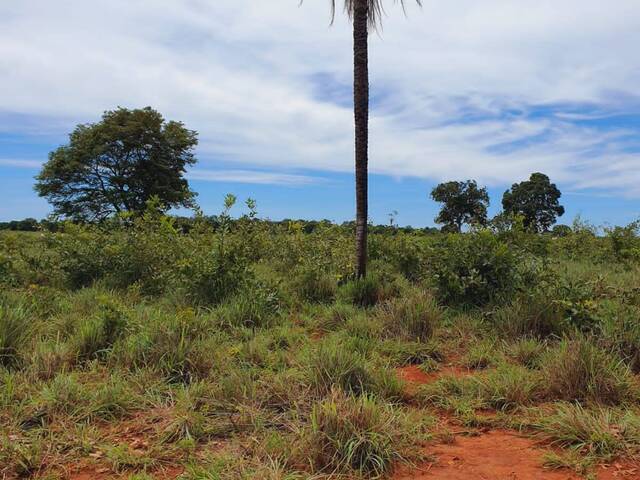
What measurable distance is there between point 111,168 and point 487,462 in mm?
31071

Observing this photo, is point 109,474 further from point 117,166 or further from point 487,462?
point 117,166

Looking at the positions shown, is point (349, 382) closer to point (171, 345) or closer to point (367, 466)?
point (367, 466)

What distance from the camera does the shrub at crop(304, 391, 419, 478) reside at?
10.2 feet

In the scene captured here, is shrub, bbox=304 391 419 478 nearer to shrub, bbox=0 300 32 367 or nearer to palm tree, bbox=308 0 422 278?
shrub, bbox=0 300 32 367

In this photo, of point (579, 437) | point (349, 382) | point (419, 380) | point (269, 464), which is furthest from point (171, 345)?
point (579, 437)

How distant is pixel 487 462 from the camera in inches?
129

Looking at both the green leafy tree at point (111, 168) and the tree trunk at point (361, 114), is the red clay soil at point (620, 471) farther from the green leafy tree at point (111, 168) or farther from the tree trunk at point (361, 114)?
the green leafy tree at point (111, 168)

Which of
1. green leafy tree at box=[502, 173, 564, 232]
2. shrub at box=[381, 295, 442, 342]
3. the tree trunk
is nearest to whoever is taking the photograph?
shrub at box=[381, 295, 442, 342]

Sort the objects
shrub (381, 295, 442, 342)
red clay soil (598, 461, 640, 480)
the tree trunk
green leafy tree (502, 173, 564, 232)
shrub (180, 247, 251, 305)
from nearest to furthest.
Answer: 1. red clay soil (598, 461, 640, 480)
2. shrub (381, 295, 442, 342)
3. shrub (180, 247, 251, 305)
4. the tree trunk
5. green leafy tree (502, 173, 564, 232)

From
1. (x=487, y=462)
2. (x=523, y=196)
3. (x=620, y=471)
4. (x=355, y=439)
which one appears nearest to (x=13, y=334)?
(x=355, y=439)

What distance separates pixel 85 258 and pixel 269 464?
6.95m

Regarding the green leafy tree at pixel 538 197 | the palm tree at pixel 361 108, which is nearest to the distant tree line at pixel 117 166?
the green leafy tree at pixel 538 197

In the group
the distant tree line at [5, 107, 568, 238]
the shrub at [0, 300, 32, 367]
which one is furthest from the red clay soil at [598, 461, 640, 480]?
the distant tree line at [5, 107, 568, 238]

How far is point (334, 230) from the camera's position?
508 inches
